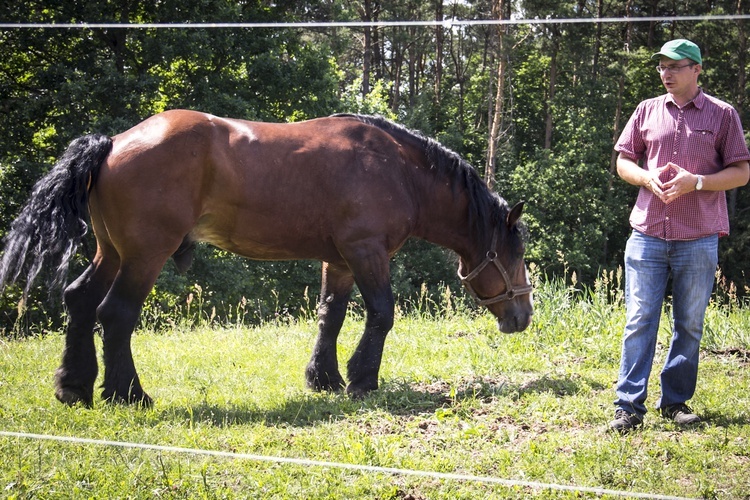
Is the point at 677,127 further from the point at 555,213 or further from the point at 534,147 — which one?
the point at 534,147

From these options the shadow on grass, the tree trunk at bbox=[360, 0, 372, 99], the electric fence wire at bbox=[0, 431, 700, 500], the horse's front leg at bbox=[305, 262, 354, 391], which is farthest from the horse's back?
the tree trunk at bbox=[360, 0, 372, 99]

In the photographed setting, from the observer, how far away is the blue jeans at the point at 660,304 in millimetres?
4738

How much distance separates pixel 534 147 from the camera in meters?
36.2

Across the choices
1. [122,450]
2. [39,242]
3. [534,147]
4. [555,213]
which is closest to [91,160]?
[39,242]

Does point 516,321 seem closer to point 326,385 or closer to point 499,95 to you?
point 326,385

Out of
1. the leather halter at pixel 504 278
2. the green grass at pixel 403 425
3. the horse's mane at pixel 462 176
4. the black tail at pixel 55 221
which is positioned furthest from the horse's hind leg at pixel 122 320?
the leather halter at pixel 504 278

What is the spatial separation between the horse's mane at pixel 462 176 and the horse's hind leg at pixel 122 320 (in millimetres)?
2200

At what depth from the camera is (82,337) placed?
549 centimetres

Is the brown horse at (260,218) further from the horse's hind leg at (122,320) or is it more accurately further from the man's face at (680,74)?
the man's face at (680,74)

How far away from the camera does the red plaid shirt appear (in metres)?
4.69

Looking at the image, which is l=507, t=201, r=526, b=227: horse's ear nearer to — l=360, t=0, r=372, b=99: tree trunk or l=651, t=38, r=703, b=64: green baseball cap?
l=651, t=38, r=703, b=64: green baseball cap

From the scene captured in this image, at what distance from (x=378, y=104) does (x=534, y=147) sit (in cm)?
1045

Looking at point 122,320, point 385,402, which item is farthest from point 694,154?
point 122,320

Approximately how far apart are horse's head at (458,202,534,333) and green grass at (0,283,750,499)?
0.48 meters
